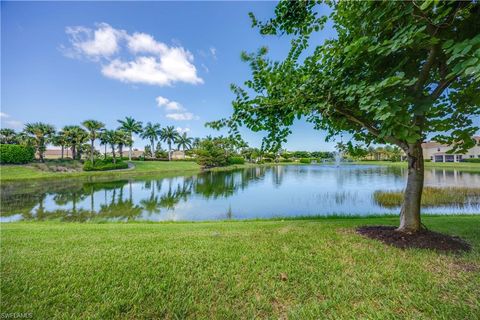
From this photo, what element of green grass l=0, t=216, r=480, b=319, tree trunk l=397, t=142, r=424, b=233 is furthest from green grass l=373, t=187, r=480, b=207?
green grass l=0, t=216, r=480, b=319

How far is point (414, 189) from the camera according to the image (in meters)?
4.20

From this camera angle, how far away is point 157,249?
12.6 feet

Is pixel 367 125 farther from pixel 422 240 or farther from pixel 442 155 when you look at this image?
pixel 442 155

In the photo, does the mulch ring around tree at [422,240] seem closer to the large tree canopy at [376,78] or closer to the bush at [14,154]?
the large tree canopy at [376,78]

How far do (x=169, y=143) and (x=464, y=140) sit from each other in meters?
71.0

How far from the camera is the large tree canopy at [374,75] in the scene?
2.71m

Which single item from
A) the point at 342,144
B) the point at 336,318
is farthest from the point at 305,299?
the point at 342,144

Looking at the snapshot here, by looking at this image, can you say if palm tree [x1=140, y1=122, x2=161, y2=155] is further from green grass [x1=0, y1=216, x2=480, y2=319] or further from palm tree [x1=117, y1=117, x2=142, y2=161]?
green grass [x1=0, y1=216, x2=480, y2=319]

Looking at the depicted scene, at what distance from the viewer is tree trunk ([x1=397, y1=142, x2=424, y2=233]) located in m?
4.16

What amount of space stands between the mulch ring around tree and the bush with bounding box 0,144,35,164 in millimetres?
47147

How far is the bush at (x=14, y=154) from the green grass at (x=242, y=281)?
138ft

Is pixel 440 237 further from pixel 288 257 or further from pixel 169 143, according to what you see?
pixel 169 143

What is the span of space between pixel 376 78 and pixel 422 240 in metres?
3.00

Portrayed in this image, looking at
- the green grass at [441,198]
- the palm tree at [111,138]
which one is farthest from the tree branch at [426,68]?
the palm tree at [111,138]
